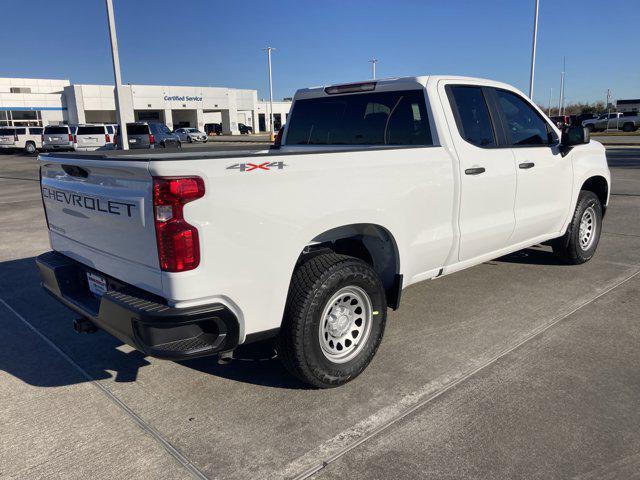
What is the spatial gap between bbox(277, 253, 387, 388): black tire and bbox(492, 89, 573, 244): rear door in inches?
80.6

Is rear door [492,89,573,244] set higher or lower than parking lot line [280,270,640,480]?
higher

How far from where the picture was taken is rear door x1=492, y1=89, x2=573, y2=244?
4770 millimetres

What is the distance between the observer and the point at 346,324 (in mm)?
3537

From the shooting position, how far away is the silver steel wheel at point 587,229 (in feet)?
19.7

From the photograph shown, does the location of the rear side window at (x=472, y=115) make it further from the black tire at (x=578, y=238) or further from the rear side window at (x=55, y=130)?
the rear side window at (x=55, y=130)

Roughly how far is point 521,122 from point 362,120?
1.52m

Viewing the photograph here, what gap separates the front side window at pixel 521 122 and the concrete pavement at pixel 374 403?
149 cm

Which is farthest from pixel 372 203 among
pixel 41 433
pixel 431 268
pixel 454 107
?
pixel 41 433

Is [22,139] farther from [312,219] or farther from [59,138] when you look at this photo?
Answer: [312,219]

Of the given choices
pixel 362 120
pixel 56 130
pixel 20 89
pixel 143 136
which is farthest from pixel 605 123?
pixel 20 89

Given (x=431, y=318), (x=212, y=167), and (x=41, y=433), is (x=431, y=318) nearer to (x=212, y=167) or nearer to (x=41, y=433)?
(x=212, y=167)

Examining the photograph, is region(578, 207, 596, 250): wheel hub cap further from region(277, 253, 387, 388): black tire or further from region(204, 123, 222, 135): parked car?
region(204, 123, 222, 135): parked car

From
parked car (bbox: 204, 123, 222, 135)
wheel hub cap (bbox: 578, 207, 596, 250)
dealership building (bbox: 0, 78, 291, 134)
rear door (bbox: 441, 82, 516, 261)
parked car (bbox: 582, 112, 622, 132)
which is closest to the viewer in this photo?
rear door (bbox: 441, 82, 516, 261)

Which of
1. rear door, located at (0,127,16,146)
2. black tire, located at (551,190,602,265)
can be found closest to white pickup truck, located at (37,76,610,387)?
black tire, located at (551,190,602,265)
